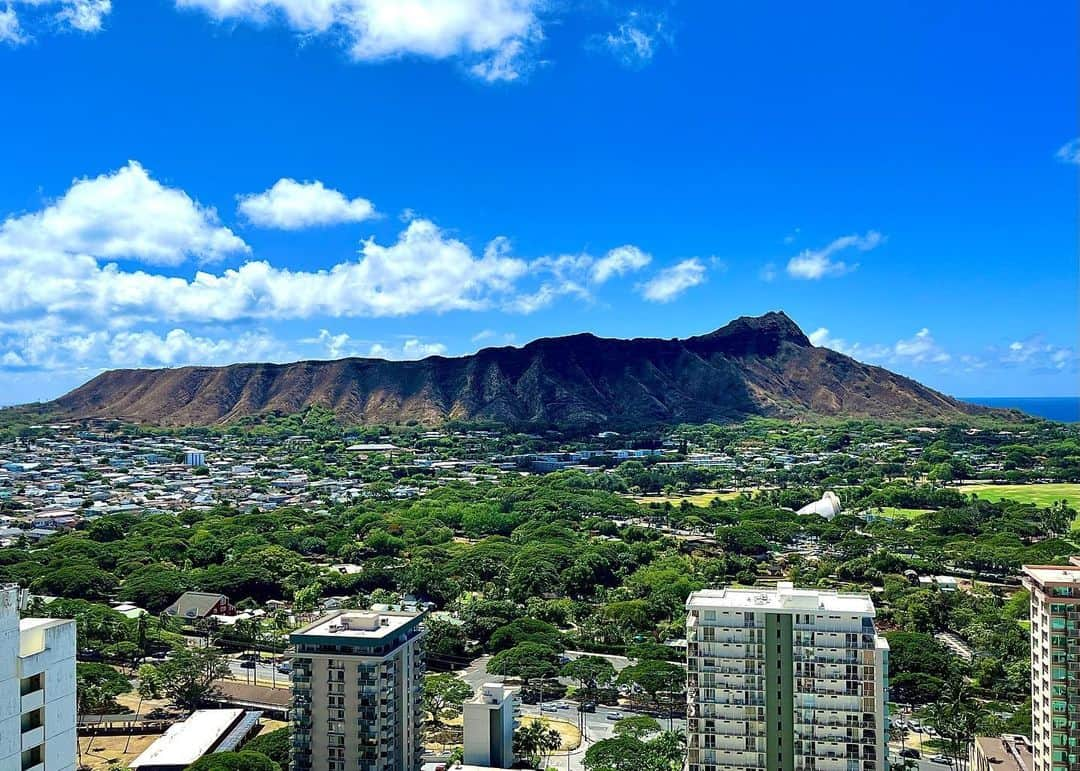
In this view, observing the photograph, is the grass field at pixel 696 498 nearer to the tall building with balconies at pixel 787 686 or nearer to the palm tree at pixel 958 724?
the palm tree at pixel 958 724

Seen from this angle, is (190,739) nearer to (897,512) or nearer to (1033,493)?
(897,512)

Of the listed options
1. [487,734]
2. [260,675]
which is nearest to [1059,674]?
[487,734]

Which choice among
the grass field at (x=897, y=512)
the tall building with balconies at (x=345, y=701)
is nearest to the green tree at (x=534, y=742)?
the tall building with balconies at (x=345, y=701)

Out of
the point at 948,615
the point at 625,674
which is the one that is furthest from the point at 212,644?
the point at 948,615

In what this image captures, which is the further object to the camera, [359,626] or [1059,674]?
[359,626]

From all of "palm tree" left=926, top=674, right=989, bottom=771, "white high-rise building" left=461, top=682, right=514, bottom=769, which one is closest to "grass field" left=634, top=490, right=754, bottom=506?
"palm tree" left=926, top=674, right=989, bottom=771

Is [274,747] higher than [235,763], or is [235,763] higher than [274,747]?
[235,763]
